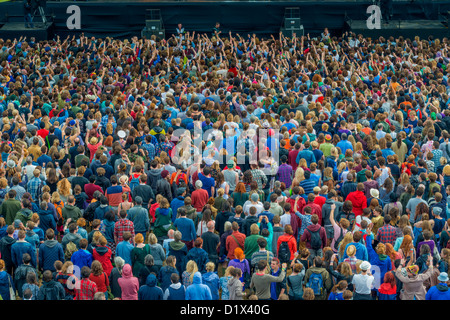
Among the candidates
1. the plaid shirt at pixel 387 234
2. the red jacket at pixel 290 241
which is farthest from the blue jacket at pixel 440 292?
the red jacket at pixel 290 241

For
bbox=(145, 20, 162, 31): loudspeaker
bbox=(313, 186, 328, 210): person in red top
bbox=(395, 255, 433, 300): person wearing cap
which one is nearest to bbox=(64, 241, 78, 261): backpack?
bbox=(313, 186, 328, 210): person in red top

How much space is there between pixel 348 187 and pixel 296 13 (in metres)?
16.3

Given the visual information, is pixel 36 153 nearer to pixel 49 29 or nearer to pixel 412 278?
pixel 412 278

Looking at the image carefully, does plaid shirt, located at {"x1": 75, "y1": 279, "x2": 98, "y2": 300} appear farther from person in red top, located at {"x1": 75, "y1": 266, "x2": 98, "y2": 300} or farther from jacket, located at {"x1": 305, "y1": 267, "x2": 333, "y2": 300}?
jacket, located at {"x1": 305, "y1": 267, "x2": 333, "y2": 300}

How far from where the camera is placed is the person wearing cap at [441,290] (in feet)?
33.3

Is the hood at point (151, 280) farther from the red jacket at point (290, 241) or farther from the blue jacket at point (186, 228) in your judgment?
the red jacket at point (290, 241)

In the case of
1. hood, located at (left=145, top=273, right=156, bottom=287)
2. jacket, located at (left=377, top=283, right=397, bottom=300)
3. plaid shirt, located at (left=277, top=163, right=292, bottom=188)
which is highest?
plaid shirt, located at (left=277, top=163, right=292, bottom=188)

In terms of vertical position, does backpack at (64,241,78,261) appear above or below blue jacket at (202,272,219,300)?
above

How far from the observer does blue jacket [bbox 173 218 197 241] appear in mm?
12212

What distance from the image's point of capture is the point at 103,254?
446 inches

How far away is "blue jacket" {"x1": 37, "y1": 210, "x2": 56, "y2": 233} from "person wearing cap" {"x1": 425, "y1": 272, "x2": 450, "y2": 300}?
6199 millimetres

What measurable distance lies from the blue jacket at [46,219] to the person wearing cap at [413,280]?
5674 mm

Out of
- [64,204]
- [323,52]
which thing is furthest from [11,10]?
[64,204]

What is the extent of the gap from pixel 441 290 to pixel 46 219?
21.0ft
